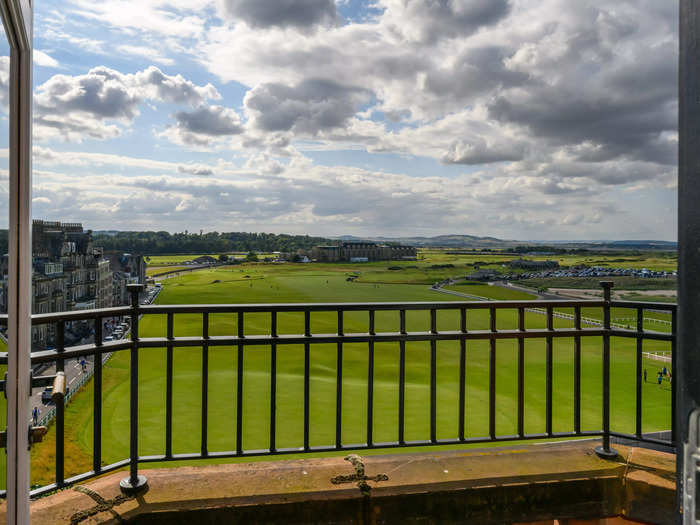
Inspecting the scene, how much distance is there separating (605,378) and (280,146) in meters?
14.2

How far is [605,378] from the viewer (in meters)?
2.51

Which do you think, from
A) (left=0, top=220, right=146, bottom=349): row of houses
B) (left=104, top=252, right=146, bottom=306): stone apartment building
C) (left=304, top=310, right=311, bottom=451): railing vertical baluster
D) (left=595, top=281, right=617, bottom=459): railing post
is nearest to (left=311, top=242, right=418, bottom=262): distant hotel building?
(left=104, top=252, right=146, bottom=306): stone apartment building

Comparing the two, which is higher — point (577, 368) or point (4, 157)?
point (4, 157)

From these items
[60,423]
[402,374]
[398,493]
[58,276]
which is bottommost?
[398,493]

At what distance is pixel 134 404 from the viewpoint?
2117 mm

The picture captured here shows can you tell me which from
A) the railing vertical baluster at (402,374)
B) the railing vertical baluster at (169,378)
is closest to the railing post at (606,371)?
the railing vertical baluster at (402,374)

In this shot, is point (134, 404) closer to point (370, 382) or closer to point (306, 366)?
point (306, 366)

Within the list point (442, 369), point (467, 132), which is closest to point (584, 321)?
point (467, 132)

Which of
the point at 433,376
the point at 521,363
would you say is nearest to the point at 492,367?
the point at 521,363

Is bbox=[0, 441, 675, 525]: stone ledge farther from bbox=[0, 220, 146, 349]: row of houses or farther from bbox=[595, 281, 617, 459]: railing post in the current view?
bbox=[0, 220, 146, 349]: row of houses

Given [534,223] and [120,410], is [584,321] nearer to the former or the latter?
[534,223]

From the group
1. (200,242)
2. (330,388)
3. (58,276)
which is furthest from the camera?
(330,388)

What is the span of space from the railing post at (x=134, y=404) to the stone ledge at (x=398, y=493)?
58 mm

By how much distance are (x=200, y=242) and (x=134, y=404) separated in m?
4.28
